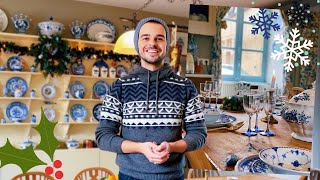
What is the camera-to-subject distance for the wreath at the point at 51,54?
8.44 ft

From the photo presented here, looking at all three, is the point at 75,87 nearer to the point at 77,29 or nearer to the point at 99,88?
the point at 99,88

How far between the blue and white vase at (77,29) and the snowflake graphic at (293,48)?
6.96 ft

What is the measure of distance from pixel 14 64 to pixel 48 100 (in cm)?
42

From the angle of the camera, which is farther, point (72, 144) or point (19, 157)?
point (72, 144)

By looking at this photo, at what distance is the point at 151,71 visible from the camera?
808mm

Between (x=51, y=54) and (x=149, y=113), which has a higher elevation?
(x=51, y=54)

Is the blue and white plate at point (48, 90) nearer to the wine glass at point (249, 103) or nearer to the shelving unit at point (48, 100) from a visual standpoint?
the shelving unit at point (48, 100)

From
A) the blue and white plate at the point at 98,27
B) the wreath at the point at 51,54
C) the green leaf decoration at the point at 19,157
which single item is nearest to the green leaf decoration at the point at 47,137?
the green leaf decoration at the point at 19,157

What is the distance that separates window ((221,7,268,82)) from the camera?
1014 mm

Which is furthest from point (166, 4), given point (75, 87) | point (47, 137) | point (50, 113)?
point (47, 137)

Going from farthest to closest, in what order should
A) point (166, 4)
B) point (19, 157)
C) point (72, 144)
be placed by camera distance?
point (72, 144) → point (166, 4) → point (19, 157)

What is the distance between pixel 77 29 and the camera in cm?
276

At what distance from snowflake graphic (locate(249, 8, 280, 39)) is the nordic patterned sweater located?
1.22ft

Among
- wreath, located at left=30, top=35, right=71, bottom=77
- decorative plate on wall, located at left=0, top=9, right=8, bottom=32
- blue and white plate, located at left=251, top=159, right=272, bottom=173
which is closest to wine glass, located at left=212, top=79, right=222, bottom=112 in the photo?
blue and white plate, located at left=251, top=159, right=272, bottom=173
